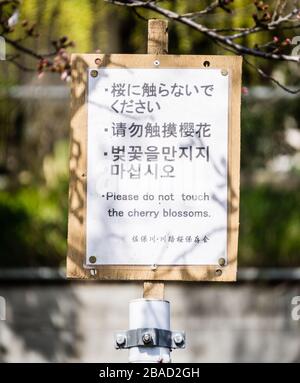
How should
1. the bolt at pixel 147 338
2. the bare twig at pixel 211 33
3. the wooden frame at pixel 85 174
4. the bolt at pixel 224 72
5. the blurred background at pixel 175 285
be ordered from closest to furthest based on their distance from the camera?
1. the bolt at pixel 147 338
2. the wooden frame at pixel 85 174
3. the bolt at pixel 224 72
4. the bare twig at pixel 211 33
5. the blurred background at pixel 175 285

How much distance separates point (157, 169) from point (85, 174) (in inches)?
12.3

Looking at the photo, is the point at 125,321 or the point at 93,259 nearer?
the point at 93,259

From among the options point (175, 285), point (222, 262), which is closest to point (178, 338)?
point (222, 262)

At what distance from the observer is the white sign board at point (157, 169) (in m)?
3.86

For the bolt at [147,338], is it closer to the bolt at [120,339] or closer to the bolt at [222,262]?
the bolt at [120,339]

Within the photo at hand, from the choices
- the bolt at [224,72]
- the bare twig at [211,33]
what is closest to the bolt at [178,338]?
the bolt at [224,72]

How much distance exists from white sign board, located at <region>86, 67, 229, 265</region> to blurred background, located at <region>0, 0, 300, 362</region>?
326 cm

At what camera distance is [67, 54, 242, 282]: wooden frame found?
3855 mm

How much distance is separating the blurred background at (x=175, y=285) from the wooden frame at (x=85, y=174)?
126 inches

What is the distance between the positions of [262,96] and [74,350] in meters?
2.96

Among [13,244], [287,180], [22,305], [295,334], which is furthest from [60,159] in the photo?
[295,334]

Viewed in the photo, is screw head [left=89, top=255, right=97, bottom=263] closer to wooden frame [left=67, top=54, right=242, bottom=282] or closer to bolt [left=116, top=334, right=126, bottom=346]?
wooden frame [left=67, top=54, right=242, bottom=282]

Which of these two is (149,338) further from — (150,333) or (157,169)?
(157,169)

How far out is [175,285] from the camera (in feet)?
26.2
